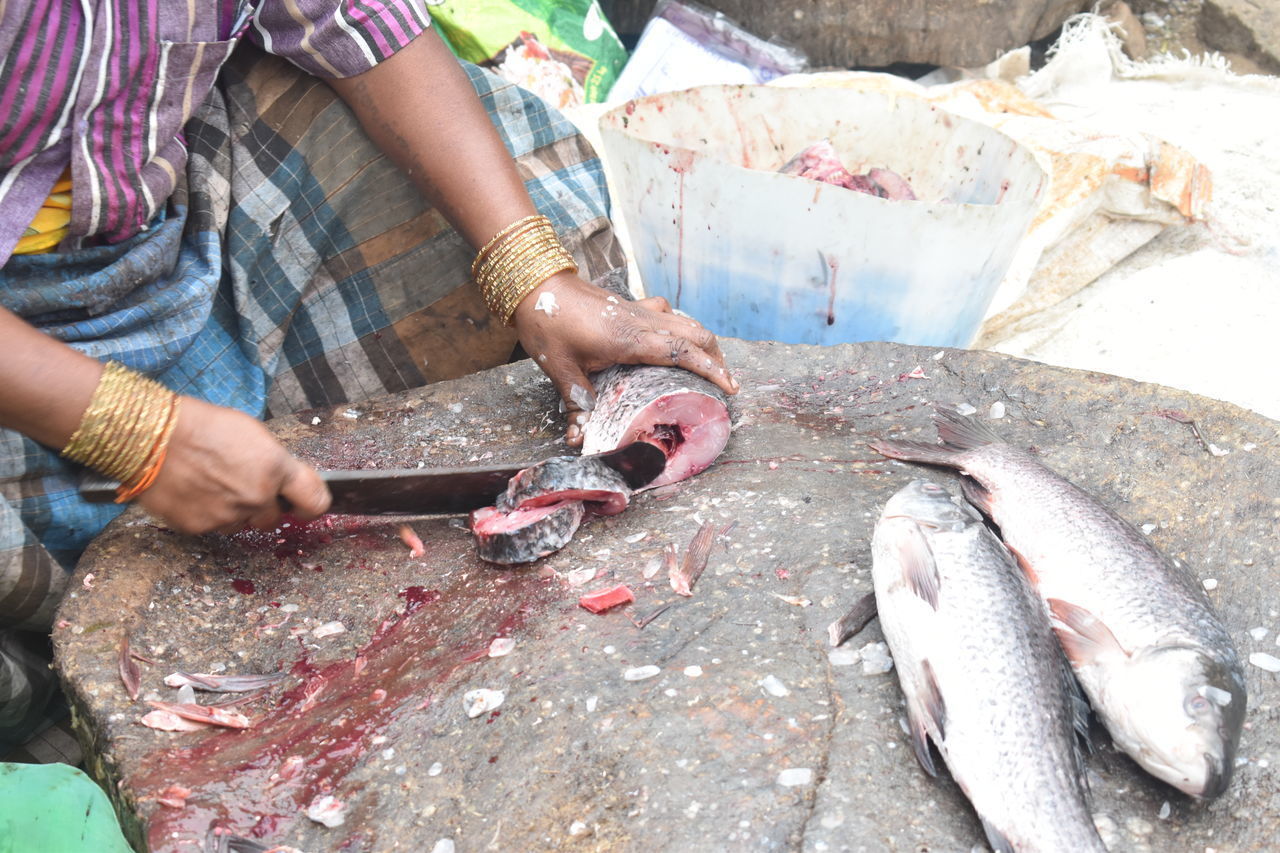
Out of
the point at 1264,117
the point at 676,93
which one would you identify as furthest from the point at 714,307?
the point at 1264,117

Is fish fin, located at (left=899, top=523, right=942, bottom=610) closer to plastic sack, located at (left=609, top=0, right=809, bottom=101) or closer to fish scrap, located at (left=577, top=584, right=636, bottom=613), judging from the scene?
fish scrap, located at (left=577, top=584, right=636, bottom=613)

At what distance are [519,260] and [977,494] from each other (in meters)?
1.26

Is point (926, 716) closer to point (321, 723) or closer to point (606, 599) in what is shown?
point (606, 599)

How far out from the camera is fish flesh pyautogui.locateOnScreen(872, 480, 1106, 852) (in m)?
1.48

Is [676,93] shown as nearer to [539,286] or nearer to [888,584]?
[539,286]

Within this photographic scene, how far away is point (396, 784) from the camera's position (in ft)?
5.46

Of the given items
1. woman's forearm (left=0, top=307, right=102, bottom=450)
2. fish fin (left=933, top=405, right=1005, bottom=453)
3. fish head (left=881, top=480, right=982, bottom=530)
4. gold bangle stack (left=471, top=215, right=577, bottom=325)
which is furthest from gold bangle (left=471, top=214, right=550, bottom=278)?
fish head (left=881, top=480, right=982, bottom=530)

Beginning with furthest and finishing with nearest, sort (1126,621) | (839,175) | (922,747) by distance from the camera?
(839,175) → (1126,621) → (922,747)

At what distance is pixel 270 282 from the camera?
112 inches

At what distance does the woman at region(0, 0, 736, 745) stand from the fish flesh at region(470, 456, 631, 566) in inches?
14.4

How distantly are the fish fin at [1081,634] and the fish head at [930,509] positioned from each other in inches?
8.9

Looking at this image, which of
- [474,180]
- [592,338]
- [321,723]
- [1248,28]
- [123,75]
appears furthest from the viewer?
[1248,28]

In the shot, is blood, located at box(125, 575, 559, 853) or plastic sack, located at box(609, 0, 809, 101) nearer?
blood, located at box(125, 575, 559, 853)

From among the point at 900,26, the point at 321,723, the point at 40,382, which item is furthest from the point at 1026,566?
the point at 900,26
